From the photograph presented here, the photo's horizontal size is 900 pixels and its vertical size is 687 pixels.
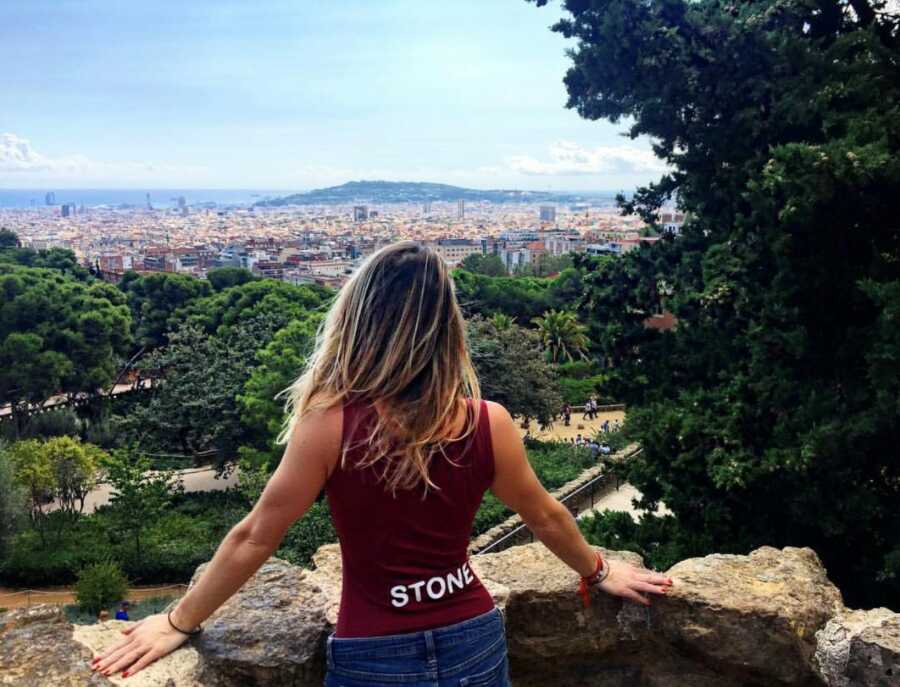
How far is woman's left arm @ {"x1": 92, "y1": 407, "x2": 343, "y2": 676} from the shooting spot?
1.76 metres

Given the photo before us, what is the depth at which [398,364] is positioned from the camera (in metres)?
1.78

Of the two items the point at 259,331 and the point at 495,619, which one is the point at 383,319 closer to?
the point at 495,619

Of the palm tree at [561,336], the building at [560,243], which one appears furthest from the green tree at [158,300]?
the building at [560,243]

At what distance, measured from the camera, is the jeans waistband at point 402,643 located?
179 cm

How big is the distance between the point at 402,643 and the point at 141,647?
75 cm

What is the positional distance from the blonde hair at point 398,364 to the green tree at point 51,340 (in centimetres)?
2494

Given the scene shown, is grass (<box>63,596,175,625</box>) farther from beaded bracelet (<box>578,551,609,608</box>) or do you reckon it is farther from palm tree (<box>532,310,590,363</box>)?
palm tree (<box>532,310,590,363</box>)

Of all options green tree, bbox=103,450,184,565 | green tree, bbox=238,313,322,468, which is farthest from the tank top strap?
green tree, bbox=238,313,322,468

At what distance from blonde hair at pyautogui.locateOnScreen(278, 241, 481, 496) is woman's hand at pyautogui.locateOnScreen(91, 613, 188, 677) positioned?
0.72 meters

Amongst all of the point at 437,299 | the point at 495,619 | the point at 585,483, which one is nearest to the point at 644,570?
the point at 495,619

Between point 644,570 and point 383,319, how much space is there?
140 cm

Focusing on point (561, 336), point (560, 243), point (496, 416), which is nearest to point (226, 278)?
point (561, 336)

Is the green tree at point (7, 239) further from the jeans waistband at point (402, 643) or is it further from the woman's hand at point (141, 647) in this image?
the jeans waistband at point (402, 643)

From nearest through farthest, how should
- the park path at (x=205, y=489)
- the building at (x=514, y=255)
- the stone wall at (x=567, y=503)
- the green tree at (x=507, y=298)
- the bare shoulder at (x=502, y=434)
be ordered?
1. the bare shoulder at (x=502, y=434)
2. the stone wall at (x=567, y=503)
3. the park path at (x=205, y=489)
4. the green tree at (x=507, y=298)
5. the building at (x=514, y=255)
